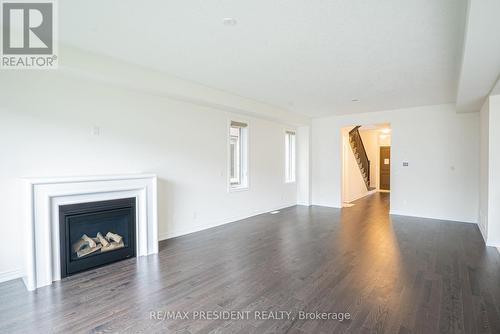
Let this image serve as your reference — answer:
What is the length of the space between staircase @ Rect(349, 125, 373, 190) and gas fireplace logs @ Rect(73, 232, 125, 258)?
806cm

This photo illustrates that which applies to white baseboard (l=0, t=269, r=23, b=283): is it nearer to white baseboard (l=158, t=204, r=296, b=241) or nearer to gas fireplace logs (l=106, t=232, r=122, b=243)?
gas fireplace logs (l=106, t=232, r=122, b=243)

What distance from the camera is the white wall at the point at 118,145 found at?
10.1ft

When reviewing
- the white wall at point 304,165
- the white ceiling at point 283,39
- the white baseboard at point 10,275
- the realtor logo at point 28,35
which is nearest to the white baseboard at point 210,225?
the white wall at point 304,165

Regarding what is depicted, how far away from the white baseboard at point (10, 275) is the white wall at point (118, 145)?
0.04ft

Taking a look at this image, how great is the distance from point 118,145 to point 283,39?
2.80 metres

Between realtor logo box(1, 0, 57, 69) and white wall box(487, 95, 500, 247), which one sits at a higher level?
realtor logo box(1, 0, 57, 69)

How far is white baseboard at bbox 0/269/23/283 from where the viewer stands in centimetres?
300

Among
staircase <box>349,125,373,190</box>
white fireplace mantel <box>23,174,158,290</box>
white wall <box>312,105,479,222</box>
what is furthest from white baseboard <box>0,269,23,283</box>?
staircase <box>349,125,373,190</box>

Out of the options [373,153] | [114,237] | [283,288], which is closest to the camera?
[283,288]

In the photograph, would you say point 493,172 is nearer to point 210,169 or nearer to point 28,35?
point 210,169

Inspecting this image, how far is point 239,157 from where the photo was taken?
634 centimetres

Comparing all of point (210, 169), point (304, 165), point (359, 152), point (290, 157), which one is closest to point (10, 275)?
point (210, 169)

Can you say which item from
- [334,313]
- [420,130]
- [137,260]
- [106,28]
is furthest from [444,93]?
[137,260]

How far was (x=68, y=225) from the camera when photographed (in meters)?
3.17
